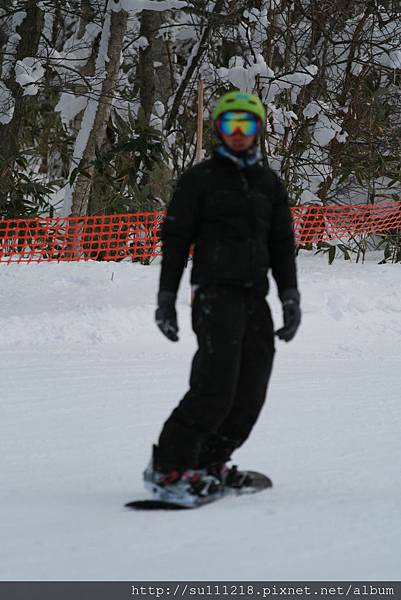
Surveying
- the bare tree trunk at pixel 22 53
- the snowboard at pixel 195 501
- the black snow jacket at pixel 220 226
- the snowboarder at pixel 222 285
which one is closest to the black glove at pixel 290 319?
the snowboarder at pixel 222 285

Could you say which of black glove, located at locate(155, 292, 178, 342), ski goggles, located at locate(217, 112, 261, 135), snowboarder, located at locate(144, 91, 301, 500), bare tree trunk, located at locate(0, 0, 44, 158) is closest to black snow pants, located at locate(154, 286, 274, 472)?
snowboarder, located at locate(144, 91, 301, 500)

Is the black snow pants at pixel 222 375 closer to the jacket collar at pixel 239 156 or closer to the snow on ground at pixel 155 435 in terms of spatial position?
the snow on ground at pixel 155 435

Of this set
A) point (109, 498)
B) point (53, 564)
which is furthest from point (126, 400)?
point (53, 564)

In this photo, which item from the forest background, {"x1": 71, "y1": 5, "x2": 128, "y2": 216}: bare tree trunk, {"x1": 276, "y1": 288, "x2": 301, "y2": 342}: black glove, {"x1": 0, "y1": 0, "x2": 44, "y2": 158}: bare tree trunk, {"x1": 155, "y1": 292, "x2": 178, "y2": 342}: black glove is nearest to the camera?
{"x1": 155, "y1": 292, "x2": 178, "y2": 342}: black glove

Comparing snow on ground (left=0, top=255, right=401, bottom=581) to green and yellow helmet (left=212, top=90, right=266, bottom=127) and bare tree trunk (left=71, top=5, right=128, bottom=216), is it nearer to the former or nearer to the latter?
green and yellow helmet (left=212, top=90, right=266, bottom=127)

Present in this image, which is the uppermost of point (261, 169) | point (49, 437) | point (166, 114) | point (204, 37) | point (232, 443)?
point (204, 37)

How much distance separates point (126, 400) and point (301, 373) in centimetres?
176

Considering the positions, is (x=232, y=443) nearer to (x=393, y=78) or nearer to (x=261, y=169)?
(x=261, y=169)

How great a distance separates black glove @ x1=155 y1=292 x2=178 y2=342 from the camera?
14.1 feet

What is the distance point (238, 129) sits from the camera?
438cm

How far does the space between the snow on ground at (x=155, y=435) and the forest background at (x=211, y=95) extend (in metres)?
3.52

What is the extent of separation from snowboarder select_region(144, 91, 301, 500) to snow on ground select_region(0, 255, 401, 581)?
0.31 metres

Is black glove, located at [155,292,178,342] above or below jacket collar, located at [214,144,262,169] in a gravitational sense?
below

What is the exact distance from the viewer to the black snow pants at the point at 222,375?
4309 mm
